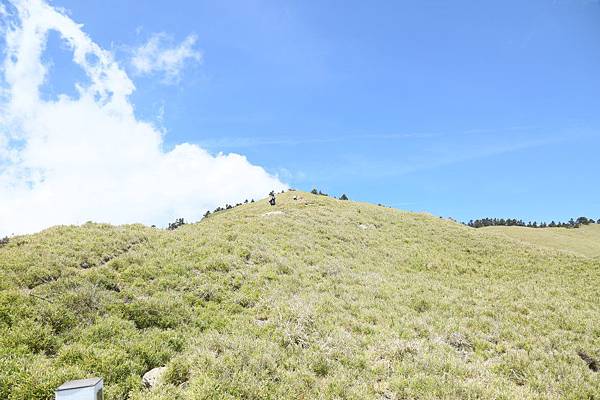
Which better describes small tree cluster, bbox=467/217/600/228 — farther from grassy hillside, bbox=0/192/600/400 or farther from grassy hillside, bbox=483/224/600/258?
grassy hillside, bbox=0/192/600/400

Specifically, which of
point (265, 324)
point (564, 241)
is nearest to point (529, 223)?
point (564, 241)

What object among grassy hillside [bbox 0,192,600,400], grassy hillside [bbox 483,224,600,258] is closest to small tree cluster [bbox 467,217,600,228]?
grassy hillside [bbox 483,224,600,258]

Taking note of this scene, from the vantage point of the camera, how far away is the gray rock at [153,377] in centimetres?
872

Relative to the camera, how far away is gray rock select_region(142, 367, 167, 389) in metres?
8.72

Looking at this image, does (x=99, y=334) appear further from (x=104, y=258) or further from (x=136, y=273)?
(x=104, y=258)

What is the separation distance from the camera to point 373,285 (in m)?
18.6

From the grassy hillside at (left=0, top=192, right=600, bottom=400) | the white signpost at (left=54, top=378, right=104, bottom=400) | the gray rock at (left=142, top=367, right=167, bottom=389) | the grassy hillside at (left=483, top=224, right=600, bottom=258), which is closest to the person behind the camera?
the white signpost at (left=54, top=378, right=104, bottom=400)

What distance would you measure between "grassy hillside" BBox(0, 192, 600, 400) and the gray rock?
0.68ft

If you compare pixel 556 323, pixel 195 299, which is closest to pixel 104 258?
pixel 195 299

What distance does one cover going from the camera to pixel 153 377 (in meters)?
8.94

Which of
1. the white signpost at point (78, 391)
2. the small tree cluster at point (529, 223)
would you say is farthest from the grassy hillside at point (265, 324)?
the small tree cluster at point (529, 223)

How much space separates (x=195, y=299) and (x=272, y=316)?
309cm

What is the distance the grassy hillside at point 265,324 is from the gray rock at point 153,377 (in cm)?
21

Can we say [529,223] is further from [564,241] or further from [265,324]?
[265,324]
